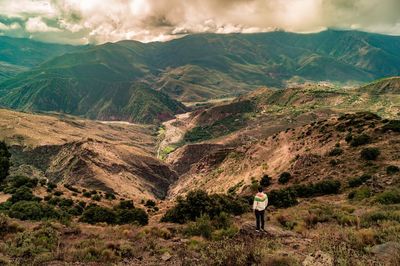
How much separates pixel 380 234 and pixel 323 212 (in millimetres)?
10168

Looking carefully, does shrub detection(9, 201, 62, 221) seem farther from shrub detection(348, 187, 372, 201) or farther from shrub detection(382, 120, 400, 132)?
shrub detection(382, 120, 400, 132)

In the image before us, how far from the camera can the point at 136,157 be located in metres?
176

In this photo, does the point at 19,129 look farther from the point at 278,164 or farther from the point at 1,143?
the point at 278,164

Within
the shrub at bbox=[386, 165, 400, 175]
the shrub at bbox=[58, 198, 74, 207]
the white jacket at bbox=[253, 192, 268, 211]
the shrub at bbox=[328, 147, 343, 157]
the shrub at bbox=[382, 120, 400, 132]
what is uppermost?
the shrub at bbox=[382, 120, 400, 132]

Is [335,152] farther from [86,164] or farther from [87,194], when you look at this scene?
[86,164]

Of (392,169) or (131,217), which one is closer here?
(392,169)

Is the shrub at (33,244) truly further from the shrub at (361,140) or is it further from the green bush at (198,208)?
the shrub at (361,140)

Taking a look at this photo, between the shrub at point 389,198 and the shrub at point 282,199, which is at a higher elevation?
the shrub at point 389,198

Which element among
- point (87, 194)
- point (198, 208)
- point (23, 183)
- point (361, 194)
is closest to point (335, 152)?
point (361, 194)

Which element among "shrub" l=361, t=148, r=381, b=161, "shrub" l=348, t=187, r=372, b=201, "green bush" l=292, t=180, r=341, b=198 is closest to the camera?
"shrub" l=348, t=187, r=372, b=201

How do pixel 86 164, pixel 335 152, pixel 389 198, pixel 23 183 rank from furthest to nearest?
1. pixel 86 164
2. pixel 23 183
3. pixel 335 152
4. pixel 389 198

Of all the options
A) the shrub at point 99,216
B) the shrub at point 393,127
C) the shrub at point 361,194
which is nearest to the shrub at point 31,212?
the shrub at point 99,216

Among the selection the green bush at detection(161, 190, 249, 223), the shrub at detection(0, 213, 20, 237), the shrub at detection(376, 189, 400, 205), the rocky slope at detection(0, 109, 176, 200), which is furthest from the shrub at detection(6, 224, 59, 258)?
the rocky slope at detection(0, 109, 176, 200)

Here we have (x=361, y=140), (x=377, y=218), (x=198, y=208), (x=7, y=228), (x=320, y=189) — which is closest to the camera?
(x=377, y=218)
